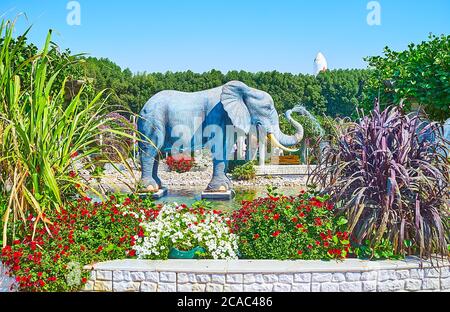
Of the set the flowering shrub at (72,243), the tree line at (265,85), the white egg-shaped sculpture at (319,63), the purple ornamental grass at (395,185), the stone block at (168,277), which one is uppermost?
the white egg-shaped sculpture at (319,63)

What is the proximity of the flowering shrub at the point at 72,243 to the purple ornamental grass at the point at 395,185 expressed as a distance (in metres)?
1.80

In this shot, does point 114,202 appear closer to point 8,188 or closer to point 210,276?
point 8,188

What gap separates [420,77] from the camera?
8547mm

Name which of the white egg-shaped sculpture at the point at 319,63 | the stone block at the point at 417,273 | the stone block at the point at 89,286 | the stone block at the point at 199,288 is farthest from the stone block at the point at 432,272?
the white egg-shaped sculpture at the point at 319,63

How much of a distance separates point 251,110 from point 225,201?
5.67 ft

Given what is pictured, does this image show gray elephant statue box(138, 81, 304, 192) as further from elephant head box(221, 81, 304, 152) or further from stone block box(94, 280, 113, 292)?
stone block box(94, 280, 113, 292)

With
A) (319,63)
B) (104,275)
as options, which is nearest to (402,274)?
(104,275)

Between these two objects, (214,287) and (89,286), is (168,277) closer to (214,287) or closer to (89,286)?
(214,287)

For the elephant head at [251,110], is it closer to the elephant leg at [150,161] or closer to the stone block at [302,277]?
the elephant leg at [150,161]

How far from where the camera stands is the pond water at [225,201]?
781cm

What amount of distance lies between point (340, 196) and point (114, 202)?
2043 mm

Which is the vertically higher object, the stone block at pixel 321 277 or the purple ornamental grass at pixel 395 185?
the purple ornamental grass at pixel 395 185

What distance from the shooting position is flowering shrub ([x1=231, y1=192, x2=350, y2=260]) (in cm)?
384
